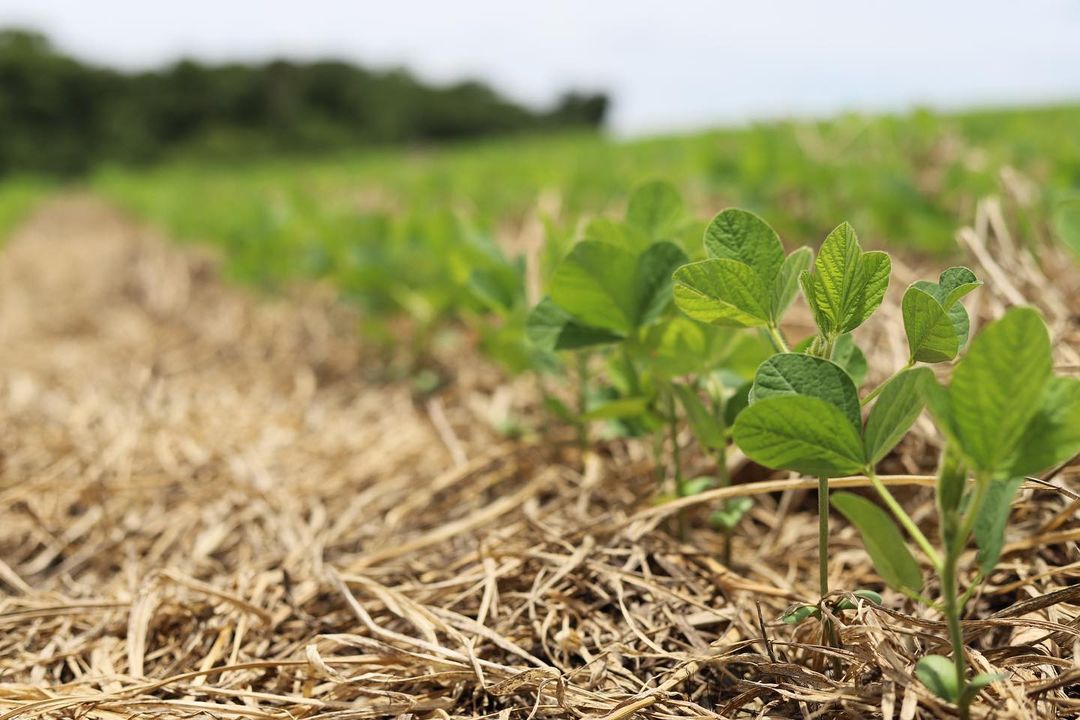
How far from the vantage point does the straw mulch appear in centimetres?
71

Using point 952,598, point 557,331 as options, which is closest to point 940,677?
point 952,598

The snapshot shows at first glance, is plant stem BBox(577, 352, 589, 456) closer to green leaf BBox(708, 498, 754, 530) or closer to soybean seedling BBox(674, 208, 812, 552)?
green leaf BBox(708, 498, 754, 530)

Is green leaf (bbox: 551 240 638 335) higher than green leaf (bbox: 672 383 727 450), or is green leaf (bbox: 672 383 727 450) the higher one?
green leaf (bbox: 551 240 638 335)

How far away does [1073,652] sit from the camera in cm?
66

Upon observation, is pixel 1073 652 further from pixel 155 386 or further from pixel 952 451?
pixel 155 386

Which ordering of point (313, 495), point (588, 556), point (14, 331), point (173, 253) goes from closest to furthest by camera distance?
point (588, 556), point (313, 495), point (14, 331), point (173, 253)

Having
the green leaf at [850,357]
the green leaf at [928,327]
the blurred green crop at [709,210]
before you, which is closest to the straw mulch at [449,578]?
the green leaf at [850,357]

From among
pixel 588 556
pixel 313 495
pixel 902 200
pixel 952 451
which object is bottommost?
pixel 313 495

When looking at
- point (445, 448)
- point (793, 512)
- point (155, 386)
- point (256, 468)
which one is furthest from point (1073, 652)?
point (155, 386)

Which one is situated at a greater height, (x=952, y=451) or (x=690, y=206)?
(x=690, y=206)

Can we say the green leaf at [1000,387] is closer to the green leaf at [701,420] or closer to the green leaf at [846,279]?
the green leaf at [846,279]

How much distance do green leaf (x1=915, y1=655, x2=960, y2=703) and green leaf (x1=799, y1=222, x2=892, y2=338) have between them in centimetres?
27

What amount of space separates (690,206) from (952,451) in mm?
2397

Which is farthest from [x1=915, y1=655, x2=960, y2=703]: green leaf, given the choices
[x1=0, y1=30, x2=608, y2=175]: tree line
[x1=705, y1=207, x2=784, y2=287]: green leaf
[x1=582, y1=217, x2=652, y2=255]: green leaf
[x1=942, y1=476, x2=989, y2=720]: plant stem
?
[x1=0, y1=30, x2=608, y2=175]: tree line
